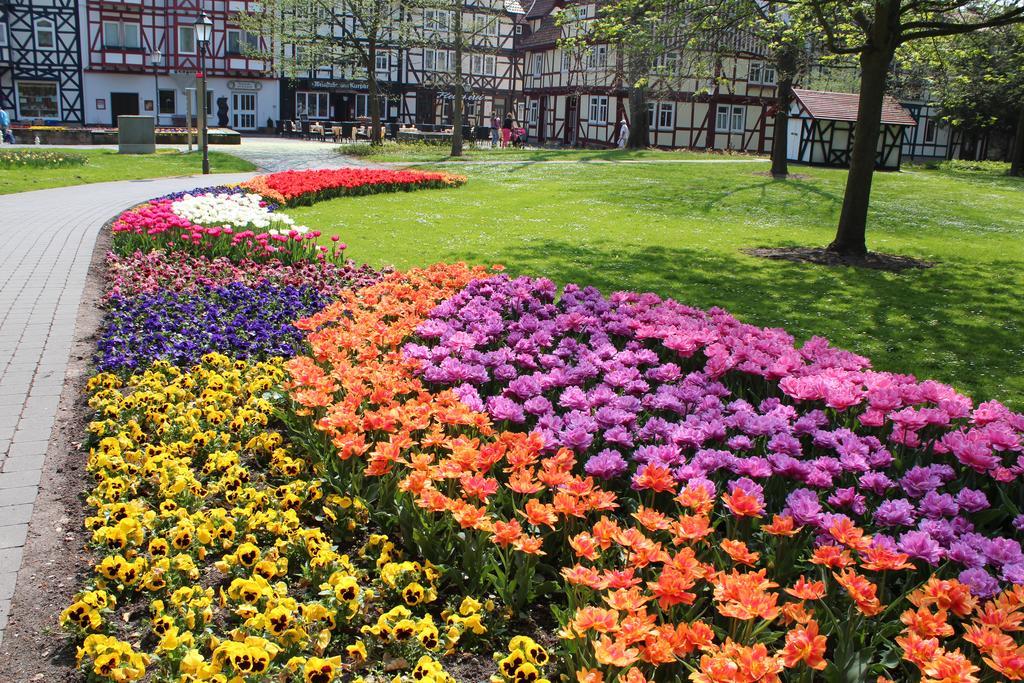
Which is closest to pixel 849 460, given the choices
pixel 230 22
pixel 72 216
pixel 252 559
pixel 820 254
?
pixel 252 559

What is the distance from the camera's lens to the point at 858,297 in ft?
32.8

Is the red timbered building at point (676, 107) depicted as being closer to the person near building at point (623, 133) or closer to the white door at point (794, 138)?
the person near building at point (623, 133)

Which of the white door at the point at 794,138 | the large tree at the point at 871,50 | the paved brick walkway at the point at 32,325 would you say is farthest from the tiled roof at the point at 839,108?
the paved brick walkway at the point at 32,325

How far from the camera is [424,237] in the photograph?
13.4m

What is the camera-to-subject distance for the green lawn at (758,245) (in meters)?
8.38

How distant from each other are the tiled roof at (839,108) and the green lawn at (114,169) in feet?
75.4

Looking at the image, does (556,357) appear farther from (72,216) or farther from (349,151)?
(349,151)

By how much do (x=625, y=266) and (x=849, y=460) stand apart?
7661mm

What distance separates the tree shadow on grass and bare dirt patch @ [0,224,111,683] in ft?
19.6

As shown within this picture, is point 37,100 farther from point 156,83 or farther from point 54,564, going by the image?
point 54,564

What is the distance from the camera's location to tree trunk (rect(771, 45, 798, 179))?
76.4 feet

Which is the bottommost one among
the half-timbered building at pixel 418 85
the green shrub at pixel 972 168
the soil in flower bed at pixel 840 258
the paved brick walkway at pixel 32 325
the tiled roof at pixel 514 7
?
the paved brick walkway at pixel 32 325

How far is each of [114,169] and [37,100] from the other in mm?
25671

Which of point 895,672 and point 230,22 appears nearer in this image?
point 895,672
